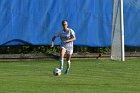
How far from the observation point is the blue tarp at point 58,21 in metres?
25.7

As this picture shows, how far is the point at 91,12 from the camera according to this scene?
88.0 ft

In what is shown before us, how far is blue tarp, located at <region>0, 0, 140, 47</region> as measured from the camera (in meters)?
25.7

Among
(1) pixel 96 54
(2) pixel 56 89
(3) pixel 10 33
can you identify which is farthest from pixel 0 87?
(1) pixel 96 54

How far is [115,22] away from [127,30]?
1.38m

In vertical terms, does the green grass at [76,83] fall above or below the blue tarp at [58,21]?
below

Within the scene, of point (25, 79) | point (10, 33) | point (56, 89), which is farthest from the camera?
point (10, 33)

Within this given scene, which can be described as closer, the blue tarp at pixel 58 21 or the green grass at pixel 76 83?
the green grass at pixel 76 83

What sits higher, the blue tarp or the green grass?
the blue tarp

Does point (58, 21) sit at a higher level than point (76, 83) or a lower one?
higher

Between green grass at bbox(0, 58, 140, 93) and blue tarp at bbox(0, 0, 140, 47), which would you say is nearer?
green grass at bbox(0, 58, 140, 93)

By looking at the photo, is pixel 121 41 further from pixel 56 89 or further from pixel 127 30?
pixel 56 89

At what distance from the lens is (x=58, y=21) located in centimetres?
2620

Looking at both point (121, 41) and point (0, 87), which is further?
point (121, 41)

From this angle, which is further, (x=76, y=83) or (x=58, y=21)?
(x=58, y=21)
